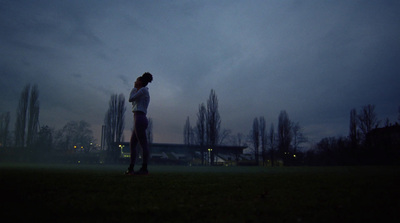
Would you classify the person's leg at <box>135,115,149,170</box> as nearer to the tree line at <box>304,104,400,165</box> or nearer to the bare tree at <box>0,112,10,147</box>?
the tree line at <box>304,104,400,165</box>

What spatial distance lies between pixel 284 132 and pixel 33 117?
1650 inches

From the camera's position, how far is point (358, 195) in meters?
2.14

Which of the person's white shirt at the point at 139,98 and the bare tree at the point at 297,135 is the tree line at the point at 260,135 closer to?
the bare tree at the point at 297,135

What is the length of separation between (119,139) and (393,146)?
35897 mm

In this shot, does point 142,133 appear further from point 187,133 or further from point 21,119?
point 187,133

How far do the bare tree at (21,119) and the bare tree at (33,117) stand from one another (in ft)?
2.22

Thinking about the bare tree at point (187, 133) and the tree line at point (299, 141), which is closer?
the tree line at point (299, 141)

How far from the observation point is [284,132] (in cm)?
4344

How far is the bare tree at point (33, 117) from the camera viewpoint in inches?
1313

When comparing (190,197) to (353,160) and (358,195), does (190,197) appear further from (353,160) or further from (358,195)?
(353,160)

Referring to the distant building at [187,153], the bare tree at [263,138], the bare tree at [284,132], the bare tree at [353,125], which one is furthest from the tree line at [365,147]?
the distant building at [187,153]

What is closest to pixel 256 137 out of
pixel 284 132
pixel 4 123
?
pixel 284 132

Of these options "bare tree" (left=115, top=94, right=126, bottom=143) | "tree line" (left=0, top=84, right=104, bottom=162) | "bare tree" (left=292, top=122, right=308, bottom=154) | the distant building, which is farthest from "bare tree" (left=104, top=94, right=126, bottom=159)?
"bare tree" (left=292, top=122, right=308, bottom=154)

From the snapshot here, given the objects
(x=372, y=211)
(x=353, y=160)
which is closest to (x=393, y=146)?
(x=353, y=160)
